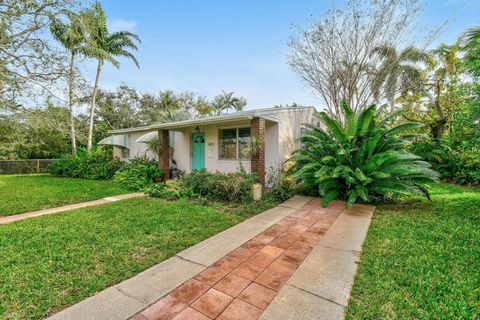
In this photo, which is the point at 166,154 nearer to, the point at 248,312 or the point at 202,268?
the point at 202,268

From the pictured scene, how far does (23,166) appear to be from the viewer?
16.2 meters

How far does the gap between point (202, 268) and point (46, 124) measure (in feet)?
30.7

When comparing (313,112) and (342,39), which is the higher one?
(342,39)

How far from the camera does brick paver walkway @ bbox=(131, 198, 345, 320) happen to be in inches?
79.7

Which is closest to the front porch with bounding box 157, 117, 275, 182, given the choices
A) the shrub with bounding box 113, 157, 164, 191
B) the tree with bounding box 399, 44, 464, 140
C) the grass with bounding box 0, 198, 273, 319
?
the shrub with bounding box 113, 157, 164, 191

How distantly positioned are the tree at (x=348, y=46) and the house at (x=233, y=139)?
1.82 meters

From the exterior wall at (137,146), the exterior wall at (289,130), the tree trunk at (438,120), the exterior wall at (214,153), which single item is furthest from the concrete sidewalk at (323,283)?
the exterior wall at (137,146)

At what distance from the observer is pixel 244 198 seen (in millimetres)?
6227

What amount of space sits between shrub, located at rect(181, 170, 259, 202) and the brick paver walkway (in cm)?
227

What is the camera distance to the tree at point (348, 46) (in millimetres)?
8305

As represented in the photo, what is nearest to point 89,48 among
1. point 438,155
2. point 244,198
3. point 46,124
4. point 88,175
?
point 46,124

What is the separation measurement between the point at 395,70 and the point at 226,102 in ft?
61.0

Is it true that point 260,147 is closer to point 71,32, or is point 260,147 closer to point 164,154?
point 164,154

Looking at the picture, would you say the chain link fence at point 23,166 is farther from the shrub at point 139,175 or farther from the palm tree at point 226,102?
the palm tree at point 226,102
